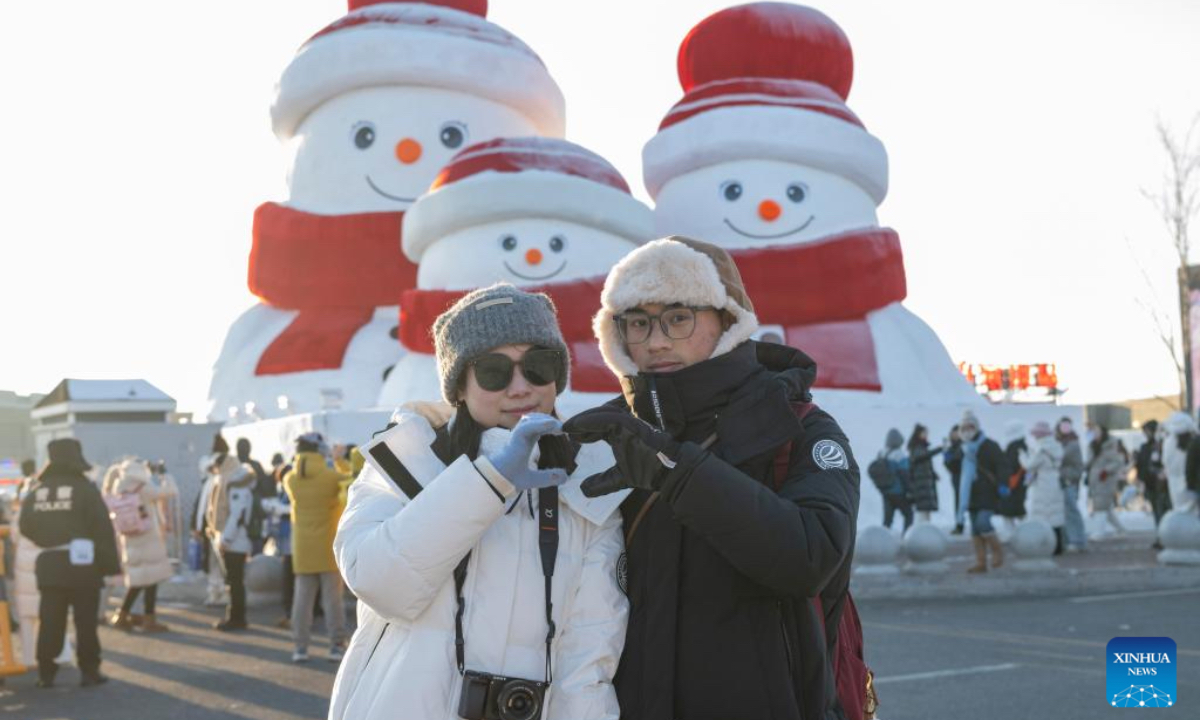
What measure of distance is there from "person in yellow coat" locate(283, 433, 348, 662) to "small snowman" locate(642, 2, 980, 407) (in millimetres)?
9888

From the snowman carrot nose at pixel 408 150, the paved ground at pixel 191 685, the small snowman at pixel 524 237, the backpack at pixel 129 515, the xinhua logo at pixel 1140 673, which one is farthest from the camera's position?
the snowman carrot nose at pixel 408 150

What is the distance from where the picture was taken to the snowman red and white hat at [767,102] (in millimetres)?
18141

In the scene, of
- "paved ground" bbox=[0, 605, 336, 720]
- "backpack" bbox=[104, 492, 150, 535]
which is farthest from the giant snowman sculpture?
"paved ground" bbox=[0, 605, 336, 720]

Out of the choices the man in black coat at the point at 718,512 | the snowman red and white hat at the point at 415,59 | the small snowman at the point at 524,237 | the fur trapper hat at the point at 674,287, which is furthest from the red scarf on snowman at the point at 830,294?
the man in black coat at the point at 718,512

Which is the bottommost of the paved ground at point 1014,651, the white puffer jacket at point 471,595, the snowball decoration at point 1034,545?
the paved ground at point 1014,651

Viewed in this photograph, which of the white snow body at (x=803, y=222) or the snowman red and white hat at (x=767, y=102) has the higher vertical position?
the snowman red and white hat at (x=767, y=102)

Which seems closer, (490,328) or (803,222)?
(490,328)

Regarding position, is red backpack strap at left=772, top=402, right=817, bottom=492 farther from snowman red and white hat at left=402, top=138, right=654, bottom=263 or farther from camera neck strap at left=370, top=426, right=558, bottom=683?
snowman red and white hat at left=402, top=138, right=654, bottom=263

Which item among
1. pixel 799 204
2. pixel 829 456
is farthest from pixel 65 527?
pixel 799 204

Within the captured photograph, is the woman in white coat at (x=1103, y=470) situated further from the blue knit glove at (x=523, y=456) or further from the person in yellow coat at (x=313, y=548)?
the blue knit glove at (x=523, y=456)

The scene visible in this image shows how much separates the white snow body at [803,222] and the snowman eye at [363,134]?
4.87 meters

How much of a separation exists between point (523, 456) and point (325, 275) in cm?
1790

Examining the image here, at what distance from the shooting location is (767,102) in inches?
720

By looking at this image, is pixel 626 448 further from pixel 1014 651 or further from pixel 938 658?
pixel 1014 651
